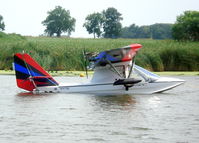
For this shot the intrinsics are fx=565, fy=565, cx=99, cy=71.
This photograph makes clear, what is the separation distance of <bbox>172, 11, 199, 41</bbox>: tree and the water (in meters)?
45.2

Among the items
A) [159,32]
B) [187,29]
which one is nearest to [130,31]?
[159,32]

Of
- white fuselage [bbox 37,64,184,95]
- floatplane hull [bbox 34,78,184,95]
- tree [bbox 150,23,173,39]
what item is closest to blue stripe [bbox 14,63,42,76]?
floatplane hull [bbox 34,78,184,95]

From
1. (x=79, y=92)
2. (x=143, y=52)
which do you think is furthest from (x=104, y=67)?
(x=143, y=52)

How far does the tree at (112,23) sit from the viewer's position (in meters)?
115

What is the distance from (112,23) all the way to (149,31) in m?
37.4

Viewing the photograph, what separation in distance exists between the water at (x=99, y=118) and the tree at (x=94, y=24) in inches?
3533

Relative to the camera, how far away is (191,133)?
14.0 meters

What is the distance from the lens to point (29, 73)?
22.7 meters

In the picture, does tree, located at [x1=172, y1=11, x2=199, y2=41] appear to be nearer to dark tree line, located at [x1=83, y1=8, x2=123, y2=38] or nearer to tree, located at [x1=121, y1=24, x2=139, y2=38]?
dark tree line, located at [x1=83, y1=8, x2=123, y2=38]

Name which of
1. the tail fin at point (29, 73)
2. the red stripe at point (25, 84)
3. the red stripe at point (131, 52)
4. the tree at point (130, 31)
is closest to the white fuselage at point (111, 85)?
the red stripe at point (131, 52)

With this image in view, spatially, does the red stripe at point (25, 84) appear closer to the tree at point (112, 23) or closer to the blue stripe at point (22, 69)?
the blue stripe at point (22, 69)

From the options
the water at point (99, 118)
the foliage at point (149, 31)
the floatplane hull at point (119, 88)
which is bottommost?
the water at point (99, 118)

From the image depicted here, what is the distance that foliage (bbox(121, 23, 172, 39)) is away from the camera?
490 feet

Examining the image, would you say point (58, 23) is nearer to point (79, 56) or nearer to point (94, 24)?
point (94, 24)
